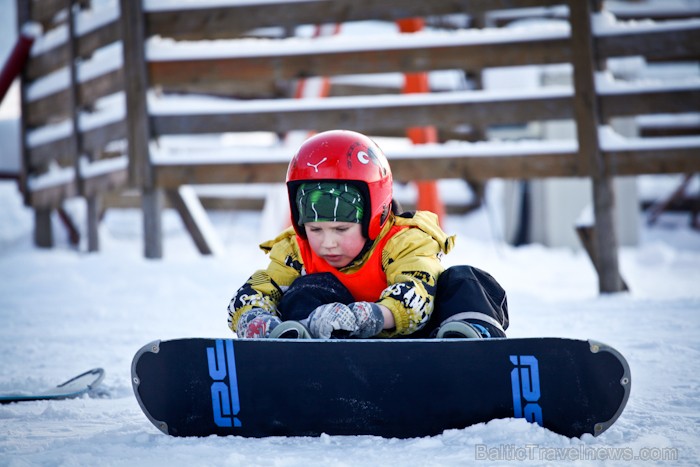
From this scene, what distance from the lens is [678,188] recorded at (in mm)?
13953

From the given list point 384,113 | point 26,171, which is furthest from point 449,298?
point 26,171

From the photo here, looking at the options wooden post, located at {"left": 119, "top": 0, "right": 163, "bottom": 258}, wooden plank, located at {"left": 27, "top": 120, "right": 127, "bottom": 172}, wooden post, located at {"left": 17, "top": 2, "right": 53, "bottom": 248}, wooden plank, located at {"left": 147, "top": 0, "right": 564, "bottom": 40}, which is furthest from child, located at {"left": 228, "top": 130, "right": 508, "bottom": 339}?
wooden post, located at {"left": 17, "top": 2, "right": 53, "bottom": 248}

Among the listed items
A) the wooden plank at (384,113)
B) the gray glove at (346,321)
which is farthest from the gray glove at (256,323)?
the wooden plank at (384,113)

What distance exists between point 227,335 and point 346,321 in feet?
5.67

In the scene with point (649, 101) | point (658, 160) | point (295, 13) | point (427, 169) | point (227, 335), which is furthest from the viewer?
point (295, 13)

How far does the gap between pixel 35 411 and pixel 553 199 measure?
9603mm

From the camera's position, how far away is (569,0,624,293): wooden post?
5.27m

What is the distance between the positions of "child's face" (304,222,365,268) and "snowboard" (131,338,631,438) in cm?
56

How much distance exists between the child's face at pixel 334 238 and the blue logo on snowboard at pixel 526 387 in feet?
2.53

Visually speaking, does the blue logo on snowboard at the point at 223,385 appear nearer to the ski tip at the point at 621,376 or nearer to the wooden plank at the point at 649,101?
the ski tip at the point at 621,376

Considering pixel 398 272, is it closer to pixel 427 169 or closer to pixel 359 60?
pixel 427 169

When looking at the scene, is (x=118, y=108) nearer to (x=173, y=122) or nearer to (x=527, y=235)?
(x=173, y=122)

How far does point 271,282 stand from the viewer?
2789 mm

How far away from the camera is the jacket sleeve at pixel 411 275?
7.97 feet
